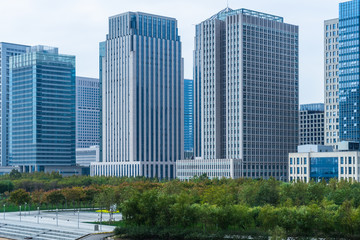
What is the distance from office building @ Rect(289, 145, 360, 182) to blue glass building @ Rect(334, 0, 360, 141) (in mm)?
8601

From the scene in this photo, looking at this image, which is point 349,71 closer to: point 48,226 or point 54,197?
point 54,197

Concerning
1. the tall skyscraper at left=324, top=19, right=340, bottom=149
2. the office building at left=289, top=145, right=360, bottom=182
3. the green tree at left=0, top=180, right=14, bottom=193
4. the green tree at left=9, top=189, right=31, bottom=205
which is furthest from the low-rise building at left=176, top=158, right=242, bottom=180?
the green tree at left=9, top=189, right=31, bottom=205

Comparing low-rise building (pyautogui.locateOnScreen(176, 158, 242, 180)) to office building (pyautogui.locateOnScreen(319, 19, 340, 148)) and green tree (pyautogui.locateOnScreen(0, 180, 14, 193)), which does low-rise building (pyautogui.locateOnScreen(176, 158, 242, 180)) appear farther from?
green tree (pyautogui.locateOnScreen(0, 180, 14, 193))

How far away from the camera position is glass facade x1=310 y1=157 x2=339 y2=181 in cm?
15125

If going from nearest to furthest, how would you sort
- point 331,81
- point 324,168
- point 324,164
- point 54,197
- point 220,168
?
point 54,197
point 324,168
point 324,164
point 331,81
point 220,168

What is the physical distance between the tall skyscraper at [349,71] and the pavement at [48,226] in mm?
80298

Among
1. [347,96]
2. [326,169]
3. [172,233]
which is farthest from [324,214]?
[347,96]

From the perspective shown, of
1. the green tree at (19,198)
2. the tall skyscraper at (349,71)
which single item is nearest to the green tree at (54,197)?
the green tree at (19,198)

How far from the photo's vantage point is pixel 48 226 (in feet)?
299

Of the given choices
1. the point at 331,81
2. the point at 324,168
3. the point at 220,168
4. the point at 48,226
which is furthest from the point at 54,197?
the point at 331,81

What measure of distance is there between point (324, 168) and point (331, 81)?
1184 inches

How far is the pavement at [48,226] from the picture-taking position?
3322 inches

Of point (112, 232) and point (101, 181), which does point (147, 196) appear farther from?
point (101, 181)

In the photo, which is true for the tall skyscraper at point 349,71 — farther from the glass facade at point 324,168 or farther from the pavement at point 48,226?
the pavement at point 48,226
